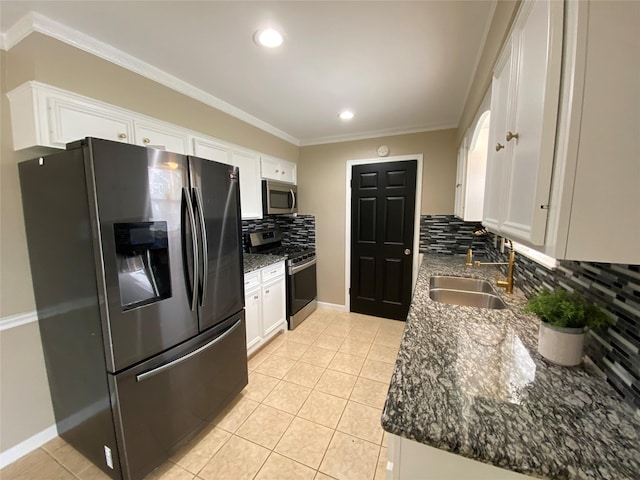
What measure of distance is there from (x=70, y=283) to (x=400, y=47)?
2345 mm

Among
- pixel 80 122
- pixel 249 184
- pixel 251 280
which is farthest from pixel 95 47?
pixel 251 280

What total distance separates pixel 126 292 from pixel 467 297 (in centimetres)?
218

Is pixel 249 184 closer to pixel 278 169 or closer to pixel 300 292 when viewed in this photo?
pixel 278 169

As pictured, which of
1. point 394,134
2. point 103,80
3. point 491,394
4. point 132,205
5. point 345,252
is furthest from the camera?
point 345,252

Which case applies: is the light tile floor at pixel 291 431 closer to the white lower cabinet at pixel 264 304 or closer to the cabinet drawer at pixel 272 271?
the white lower cabinet at pixel 264 304

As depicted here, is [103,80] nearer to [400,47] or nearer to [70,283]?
[70,283]

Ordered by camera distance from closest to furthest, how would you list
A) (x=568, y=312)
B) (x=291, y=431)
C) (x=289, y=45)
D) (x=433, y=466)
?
1. (x=433, y=466)
2. (x=568, y=312)
3. (x=289, y=45)
4. (x=291, y=431)

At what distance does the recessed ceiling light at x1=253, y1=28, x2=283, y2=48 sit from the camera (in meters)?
1.45

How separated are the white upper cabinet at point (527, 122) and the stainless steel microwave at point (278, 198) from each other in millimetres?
2344

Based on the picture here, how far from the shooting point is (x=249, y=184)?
9.16 feet

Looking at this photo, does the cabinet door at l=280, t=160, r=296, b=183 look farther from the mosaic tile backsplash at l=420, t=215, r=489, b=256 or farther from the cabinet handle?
the cabinet handle

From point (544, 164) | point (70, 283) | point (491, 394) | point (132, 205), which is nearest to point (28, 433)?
point (70, 283)

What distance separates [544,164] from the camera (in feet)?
2.09

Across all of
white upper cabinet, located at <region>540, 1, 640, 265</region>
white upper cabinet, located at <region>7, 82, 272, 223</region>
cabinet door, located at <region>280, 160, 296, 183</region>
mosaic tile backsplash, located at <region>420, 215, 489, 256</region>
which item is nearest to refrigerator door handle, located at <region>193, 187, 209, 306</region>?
white upper cabinet, located at <region>7, 82, 272, 223</region>
